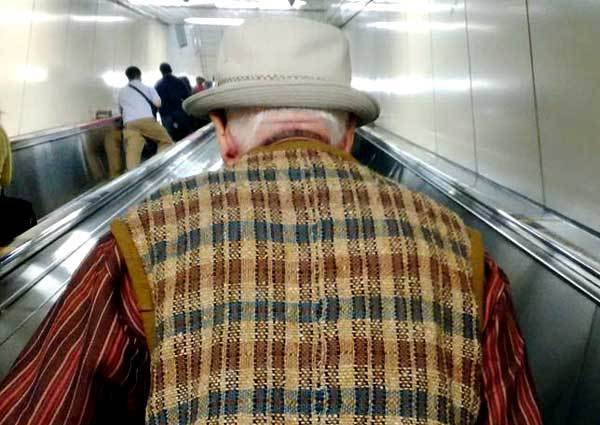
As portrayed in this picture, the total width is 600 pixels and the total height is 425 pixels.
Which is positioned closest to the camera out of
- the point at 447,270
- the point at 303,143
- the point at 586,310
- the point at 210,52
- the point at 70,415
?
the point at 70,415

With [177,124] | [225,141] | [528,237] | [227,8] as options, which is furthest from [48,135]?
[227,8]

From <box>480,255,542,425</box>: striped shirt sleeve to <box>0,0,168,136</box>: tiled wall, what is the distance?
7.46 metres

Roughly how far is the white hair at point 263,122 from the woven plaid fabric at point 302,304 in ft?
0.47

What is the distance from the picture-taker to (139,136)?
11.3m

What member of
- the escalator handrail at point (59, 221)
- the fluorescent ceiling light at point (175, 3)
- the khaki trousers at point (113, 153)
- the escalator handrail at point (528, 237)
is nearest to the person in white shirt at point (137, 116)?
the khaki trousers at point (113, 153)

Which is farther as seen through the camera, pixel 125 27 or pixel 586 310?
→ pixel 125 27

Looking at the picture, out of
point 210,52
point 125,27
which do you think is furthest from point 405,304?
point 210,52

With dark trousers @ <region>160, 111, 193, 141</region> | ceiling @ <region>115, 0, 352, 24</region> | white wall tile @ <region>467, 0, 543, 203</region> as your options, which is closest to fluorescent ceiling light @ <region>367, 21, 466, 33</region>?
white wall tile @ <region>467, 0, 543, 203</region>

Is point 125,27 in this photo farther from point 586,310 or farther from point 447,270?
point 447,270

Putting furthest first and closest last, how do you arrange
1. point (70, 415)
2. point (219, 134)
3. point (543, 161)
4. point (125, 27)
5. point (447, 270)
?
1. point (125, 27)
2. point (543, 161)
3. point (219, 134)
4. point (447, 270)
5. point (70, 415)

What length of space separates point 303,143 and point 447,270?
0.34 meters

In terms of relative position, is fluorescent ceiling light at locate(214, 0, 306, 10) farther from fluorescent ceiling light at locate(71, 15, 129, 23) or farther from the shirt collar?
the shirt collar

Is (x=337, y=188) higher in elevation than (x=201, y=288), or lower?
higher

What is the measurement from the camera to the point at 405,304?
3.50ft
